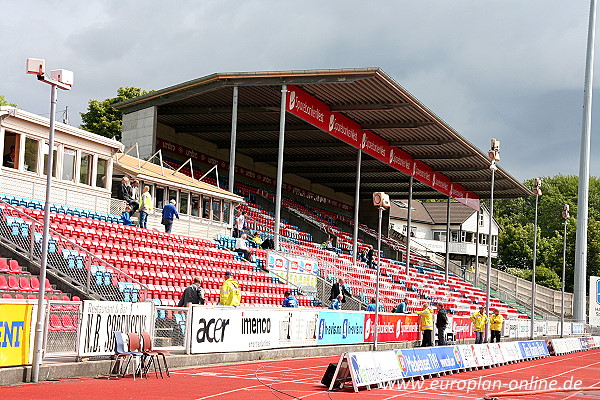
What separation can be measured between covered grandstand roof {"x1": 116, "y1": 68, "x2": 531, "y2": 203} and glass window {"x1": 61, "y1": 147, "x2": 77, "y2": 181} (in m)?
10.9

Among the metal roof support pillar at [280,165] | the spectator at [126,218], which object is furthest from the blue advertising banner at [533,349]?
the spectator at [126,218]

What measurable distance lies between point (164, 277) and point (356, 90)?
1591 centimetres

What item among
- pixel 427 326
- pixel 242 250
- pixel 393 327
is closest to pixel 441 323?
pixel 427 326

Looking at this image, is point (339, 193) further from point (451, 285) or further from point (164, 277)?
point (164, 277)

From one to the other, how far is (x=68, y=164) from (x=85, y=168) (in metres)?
0.87

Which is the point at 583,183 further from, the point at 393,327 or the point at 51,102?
the point at 51,102

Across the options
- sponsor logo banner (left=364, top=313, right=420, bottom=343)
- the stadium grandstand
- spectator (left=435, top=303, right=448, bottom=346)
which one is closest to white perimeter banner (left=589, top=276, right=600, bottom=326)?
the stadium grandstand

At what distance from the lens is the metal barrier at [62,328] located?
14.9m

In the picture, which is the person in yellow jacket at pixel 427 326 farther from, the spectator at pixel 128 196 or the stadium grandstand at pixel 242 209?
the spectator at pixel 128 196

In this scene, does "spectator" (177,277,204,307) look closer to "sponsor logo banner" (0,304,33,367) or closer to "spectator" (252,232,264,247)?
"sponsor logo banner" (0,304,33,367)

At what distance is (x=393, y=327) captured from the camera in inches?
1212

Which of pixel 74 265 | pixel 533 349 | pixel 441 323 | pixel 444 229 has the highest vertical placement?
pixel 444 229

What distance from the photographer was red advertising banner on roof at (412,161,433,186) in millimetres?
53125

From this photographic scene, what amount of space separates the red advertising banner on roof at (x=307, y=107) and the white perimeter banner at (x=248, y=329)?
1369 cm
